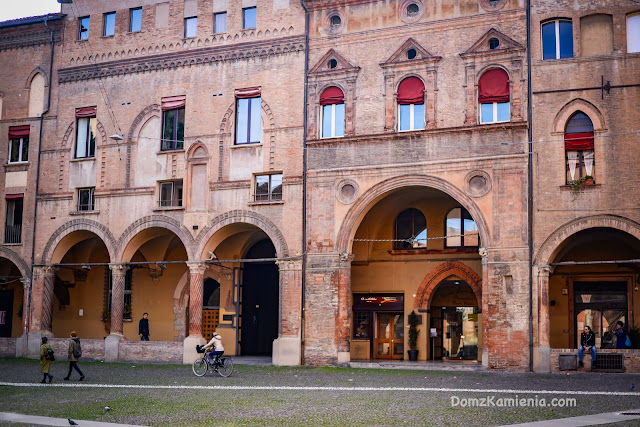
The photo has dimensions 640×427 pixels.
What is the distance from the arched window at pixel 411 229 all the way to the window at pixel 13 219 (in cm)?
1612

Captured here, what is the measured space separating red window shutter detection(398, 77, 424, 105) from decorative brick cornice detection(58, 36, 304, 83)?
438cm

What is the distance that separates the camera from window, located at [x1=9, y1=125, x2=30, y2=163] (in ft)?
117

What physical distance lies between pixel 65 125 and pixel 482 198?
18.0 meters

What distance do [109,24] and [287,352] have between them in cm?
1589

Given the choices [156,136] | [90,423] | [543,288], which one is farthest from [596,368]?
[156,136]

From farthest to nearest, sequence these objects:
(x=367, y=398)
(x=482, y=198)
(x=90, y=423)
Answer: (x=482, y=198), (x=367, y=398), (x=90, y=423)

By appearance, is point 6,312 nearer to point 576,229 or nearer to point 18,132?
point 18,132

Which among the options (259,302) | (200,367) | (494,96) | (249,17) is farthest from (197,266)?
(494,96)

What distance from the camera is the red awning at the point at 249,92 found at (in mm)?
31406

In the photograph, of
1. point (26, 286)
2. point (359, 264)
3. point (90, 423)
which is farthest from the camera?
point (26, 286)

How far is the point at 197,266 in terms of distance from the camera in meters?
31.7

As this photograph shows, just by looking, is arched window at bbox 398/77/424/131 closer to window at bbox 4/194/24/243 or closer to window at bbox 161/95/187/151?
window at bbox 161/95/187/151

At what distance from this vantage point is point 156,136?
108 feet

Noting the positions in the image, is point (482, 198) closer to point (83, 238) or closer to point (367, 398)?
point (367, 398)
